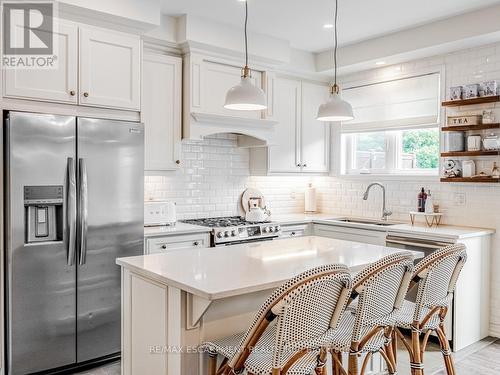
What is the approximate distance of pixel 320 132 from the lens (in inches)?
205

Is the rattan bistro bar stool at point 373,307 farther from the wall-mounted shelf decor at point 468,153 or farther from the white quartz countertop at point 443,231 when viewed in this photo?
the wall-mounted shelf decor at point 468,153

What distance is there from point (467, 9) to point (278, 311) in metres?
3.23

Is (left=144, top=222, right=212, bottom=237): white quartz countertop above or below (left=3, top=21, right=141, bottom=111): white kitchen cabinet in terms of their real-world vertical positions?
below

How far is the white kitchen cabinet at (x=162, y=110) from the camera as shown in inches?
150

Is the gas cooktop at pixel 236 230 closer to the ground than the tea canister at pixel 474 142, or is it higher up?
closer to the ground

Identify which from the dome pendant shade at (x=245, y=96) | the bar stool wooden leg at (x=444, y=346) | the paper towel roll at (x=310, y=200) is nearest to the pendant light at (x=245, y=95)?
the dome pendant shade at (x=245, y=96)

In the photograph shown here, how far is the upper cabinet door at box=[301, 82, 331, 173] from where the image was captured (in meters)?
5.06

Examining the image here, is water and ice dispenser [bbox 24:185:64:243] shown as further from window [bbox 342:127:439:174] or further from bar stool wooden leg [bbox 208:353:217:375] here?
window [bbox 342:127:439:174]

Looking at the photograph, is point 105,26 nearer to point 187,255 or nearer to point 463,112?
point 187,255

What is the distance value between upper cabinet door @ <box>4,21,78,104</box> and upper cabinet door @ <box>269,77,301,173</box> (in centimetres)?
218

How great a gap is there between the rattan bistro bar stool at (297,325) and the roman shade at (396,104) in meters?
3.08

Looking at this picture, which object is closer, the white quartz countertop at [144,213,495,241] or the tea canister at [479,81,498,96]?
the white quartz countertop at [144,213,495,241]

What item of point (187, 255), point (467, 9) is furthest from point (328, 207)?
point (187, 255)

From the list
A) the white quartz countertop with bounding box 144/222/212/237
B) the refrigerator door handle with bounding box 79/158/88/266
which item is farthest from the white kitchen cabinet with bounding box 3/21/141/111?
the white quartz countertop with bounding box 144/222/212/237
